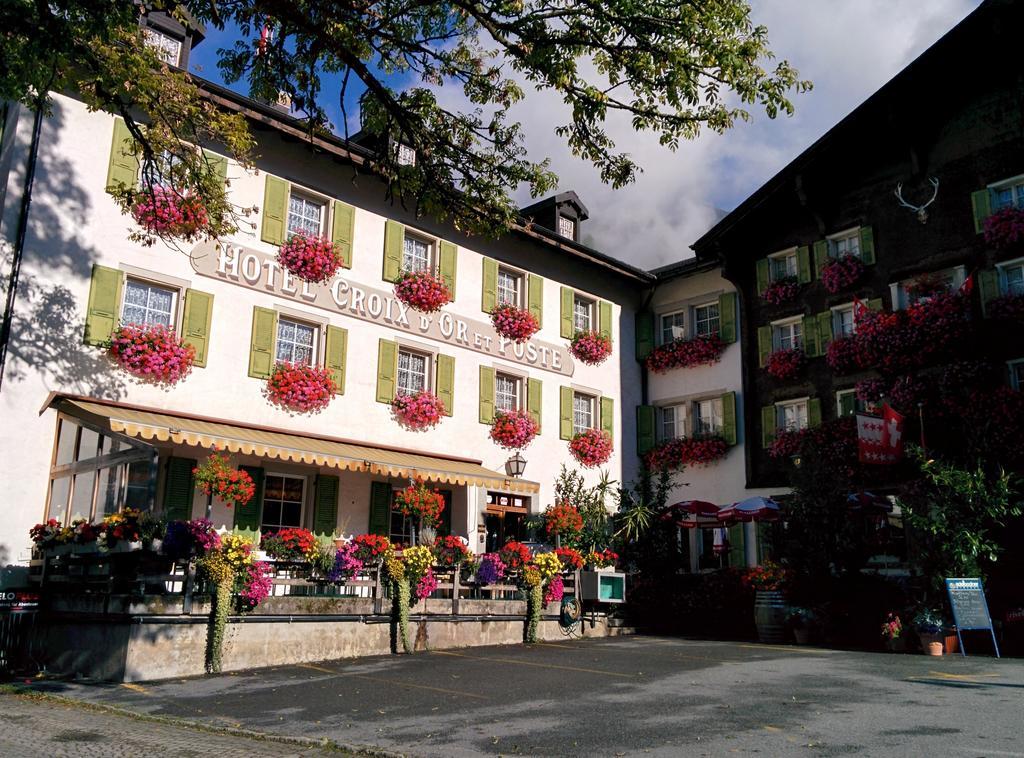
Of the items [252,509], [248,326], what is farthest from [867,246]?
[252,509]

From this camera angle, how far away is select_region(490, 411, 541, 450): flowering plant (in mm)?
19297

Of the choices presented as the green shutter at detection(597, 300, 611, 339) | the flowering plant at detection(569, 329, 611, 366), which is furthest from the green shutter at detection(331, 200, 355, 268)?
the green shutter at detection(597, 300, 611, 339)

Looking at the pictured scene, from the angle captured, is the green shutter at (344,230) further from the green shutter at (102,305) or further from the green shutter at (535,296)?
the green shutter at (535,296)

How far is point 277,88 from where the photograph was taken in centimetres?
895

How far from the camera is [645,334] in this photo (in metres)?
23.5

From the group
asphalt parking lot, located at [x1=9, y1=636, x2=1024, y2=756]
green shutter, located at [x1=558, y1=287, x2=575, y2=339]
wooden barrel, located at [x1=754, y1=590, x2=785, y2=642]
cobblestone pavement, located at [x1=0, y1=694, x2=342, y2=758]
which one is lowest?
cobblestone pavement, located at [x1=0, y1=694, x2=342, y2=758]

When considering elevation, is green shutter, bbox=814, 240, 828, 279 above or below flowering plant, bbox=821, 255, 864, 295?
above

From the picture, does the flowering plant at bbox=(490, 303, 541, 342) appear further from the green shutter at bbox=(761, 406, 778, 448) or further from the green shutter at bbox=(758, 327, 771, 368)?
the green shutter at bbox=(761, 406, 778, 448)

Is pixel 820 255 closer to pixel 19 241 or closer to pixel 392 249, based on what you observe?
A: pixel 392 249

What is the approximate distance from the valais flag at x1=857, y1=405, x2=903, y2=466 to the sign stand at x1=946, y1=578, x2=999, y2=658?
4.35 meters

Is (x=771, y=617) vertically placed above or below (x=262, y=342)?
below

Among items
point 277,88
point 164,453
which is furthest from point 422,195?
point 164,453

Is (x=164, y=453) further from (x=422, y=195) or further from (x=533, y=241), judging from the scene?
(x=533, y=241)

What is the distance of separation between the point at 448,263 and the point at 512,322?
1954mm
